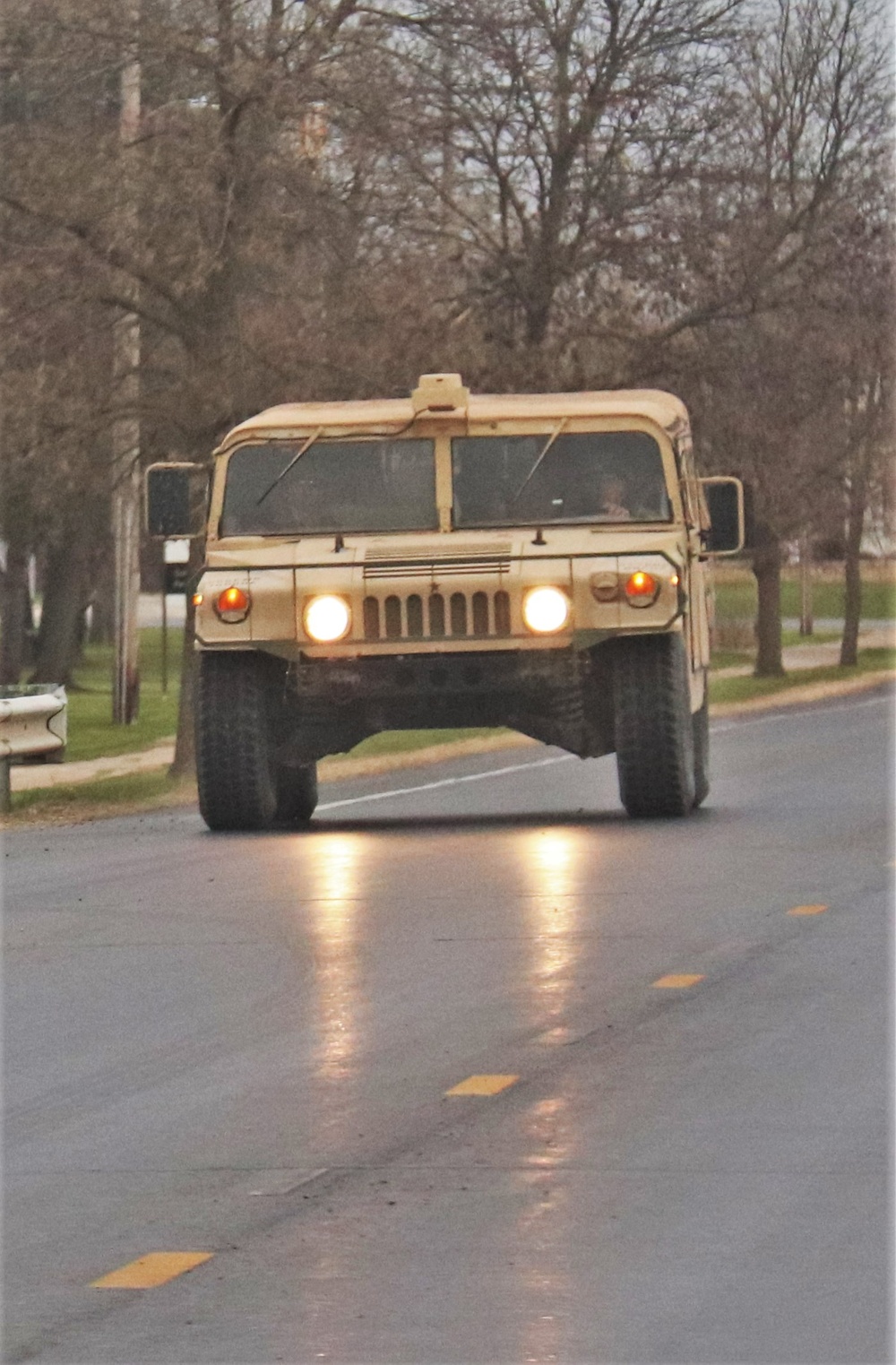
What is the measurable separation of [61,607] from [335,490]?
2753 cm

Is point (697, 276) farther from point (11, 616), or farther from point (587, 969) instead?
point (11, 616)

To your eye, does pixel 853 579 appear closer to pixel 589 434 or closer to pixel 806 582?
pixel 806 582

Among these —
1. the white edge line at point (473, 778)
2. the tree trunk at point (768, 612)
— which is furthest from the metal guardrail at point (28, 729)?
the tree trunk at point (768, 612)

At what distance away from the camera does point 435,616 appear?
16.3m

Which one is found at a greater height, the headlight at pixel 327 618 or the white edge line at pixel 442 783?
the headlight at pixel 327 618

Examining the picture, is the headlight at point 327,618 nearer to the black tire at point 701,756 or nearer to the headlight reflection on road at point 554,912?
the headlight reflection on road at point 554,912

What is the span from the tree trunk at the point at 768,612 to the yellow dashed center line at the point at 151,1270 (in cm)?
3923

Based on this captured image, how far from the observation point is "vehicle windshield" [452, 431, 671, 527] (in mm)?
17219

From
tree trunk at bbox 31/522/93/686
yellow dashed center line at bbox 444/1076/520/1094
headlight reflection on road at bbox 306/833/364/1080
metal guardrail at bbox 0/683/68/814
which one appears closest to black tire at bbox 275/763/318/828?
headlight reflection on road at bbox 306/833/364/1080

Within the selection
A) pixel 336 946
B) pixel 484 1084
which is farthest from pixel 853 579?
pixel 484 1084

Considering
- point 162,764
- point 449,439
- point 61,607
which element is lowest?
point 162,764

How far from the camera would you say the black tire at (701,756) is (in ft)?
59.7

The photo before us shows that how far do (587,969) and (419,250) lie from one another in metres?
15.9

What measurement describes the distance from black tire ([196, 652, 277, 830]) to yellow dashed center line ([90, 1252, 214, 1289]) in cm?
1036
